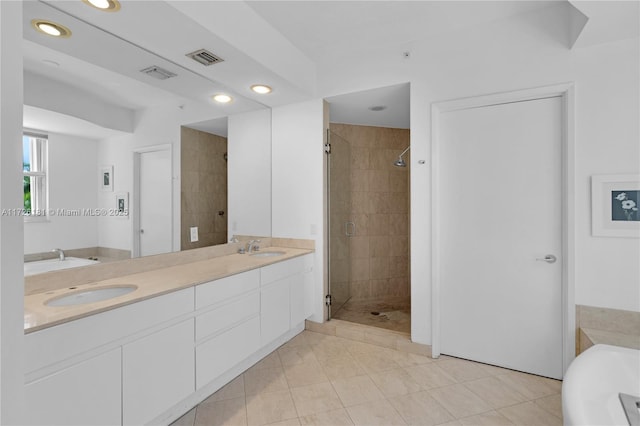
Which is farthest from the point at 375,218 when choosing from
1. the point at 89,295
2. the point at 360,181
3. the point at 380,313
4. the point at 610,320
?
the point at 89,295

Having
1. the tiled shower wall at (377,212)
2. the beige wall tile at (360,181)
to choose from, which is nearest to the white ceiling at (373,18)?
the tiled shower wall at (377,212)

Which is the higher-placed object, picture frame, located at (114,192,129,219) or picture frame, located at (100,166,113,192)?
picture frame, located at (100,166,113,192)

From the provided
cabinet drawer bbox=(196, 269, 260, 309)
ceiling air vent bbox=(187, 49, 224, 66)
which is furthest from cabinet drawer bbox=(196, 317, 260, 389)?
ceiling air vent bbox=(187, 49, 224, 66)

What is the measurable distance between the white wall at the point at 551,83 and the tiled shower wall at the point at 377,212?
157cm

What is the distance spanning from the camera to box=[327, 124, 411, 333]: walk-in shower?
420cm

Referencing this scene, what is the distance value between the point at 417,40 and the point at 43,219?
2.98 metres

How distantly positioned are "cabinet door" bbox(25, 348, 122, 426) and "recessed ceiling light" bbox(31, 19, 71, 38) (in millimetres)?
1755

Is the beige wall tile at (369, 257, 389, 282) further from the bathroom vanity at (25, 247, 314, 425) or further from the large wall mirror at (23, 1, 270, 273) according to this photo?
the large wall mirror at (23, 1, 270, 273)

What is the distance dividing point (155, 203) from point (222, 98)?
3.74ft

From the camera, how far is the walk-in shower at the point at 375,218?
420 cm

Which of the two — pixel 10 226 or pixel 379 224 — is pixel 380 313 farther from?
pixel 10 226

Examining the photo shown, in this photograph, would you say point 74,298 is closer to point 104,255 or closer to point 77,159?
point 104,255

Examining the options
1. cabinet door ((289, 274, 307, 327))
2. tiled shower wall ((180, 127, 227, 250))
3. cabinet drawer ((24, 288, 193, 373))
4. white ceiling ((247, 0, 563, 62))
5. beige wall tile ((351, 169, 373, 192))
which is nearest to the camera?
cabinet drawer ((24, 288, 193, 373))

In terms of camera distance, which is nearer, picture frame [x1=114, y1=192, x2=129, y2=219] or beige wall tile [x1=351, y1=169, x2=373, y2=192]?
picture frame [x1=114, y1=192, x2=129, y2=219]
